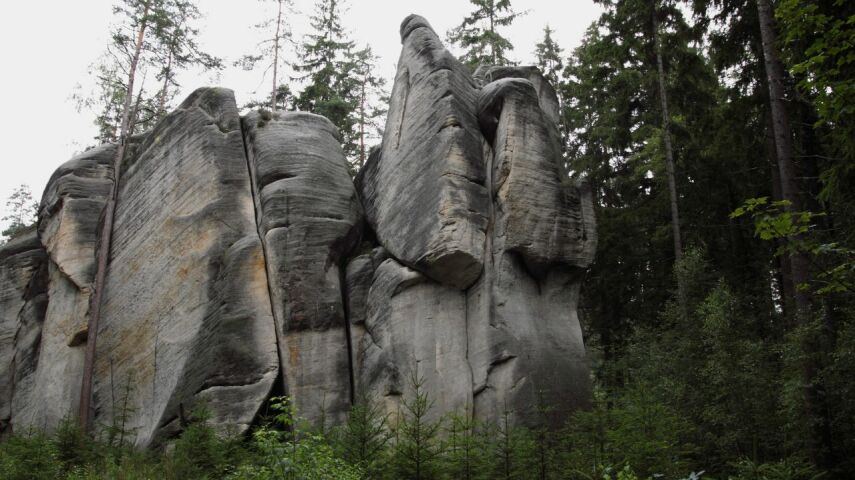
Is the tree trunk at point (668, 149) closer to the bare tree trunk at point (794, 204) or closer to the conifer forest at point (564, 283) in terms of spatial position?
the conifer forest at point (564, 283)

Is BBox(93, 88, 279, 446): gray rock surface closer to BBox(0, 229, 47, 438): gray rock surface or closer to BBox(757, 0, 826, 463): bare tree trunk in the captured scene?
BBox(0, 229, 47, 438): gray rock surface

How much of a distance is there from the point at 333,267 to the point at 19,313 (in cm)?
1208

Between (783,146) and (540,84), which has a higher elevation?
(540,84)

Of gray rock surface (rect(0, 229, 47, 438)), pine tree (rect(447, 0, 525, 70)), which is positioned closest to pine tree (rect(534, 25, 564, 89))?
pine tree (rect(447, 0, 525, 70))

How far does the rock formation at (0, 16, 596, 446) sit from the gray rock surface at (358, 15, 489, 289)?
0.18 feet

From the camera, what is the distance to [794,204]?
36.2 ft

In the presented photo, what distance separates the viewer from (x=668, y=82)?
22.7m

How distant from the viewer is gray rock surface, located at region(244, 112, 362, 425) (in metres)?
15.2

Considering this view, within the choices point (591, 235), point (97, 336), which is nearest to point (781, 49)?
point (591, 235)

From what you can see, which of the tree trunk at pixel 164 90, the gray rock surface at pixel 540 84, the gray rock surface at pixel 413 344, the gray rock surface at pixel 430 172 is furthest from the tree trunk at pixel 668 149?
the tree trunk at pixel 164 90

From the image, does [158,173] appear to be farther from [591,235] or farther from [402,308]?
[591,235]

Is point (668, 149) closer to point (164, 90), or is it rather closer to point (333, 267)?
point (333, 267)

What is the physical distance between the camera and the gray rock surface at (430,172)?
48.9 ft

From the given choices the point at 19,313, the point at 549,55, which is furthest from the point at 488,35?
the point at 19,313
